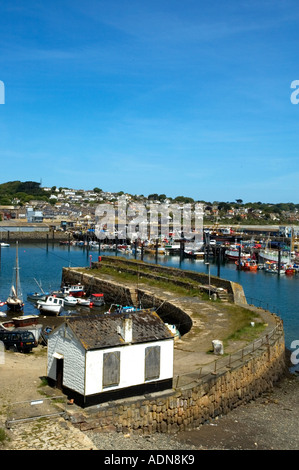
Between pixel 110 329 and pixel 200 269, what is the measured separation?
56.1 m

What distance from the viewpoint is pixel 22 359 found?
19.6 metres

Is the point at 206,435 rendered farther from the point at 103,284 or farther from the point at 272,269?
the point at 272,269

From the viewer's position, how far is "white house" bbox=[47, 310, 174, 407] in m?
13.2

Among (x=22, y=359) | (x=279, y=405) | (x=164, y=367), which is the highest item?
(x=164, y=367)

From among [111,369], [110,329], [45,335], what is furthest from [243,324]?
[111,369]

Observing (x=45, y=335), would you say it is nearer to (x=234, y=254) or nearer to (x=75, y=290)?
(x=75, y=290)

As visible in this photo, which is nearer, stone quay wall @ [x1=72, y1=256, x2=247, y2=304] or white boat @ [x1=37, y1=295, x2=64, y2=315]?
stone quay wall @ [x1=72, y1=256, x2=247, y2=304]

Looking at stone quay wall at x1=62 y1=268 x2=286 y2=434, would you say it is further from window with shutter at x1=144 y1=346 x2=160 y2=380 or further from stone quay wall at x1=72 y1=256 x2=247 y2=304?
stone quay wall at x1=72 y1=256 x2=247 y2=304

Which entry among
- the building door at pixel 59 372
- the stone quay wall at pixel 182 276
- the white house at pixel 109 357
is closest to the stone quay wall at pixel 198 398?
the white house at pixel 109 357

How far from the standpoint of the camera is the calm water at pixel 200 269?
1486 inches

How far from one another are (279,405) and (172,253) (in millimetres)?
75928

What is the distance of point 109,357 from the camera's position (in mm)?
13344

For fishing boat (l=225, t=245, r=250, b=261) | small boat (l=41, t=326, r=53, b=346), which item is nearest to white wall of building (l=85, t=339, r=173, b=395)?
small boat (l=41, t=326, r=53, b=346)

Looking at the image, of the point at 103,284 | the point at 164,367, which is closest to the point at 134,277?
the point at 103,284
